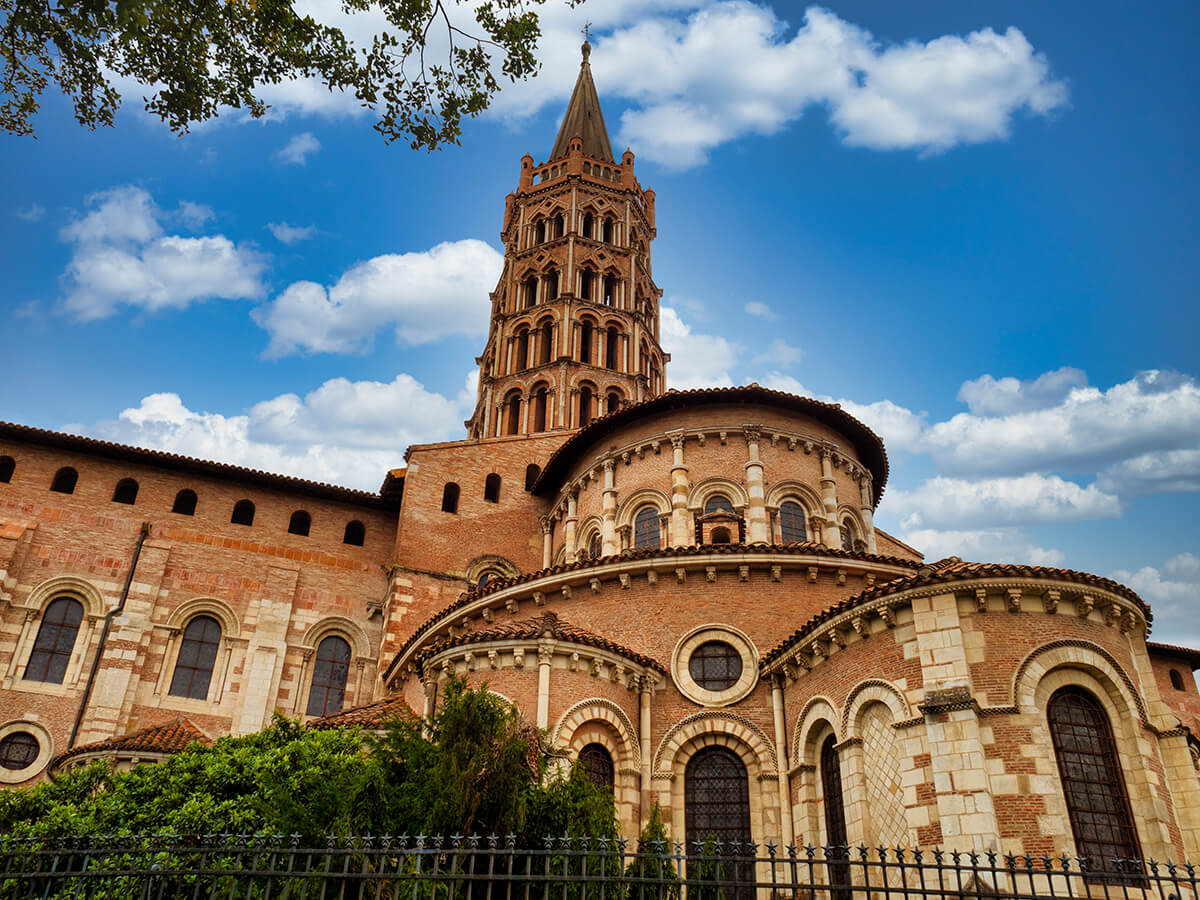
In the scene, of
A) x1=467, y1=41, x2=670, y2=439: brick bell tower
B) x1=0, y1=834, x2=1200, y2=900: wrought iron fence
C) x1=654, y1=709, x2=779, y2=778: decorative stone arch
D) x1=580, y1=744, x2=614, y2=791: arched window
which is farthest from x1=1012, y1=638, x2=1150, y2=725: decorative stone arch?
x1=467, y1=41, x2=670, y2=439: brick bell tower

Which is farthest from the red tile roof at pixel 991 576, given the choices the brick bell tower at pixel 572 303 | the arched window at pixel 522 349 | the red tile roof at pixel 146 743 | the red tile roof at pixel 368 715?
the arched window at pixel 522 349

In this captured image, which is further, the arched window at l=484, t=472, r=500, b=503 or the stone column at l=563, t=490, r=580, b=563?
the arched window at l=484, t=472, r=500, b=503

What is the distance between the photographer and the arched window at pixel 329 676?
86.7ft

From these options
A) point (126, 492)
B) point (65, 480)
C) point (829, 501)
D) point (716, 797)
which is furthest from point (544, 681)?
point (65, 480)

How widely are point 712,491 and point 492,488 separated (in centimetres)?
894

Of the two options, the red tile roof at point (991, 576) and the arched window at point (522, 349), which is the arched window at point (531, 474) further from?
the red tile roof at point (991, 576)

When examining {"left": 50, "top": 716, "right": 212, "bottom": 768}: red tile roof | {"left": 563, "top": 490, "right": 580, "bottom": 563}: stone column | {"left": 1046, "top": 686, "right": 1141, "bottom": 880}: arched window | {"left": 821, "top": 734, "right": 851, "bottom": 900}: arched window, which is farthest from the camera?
{"left": 563, "top": 490, "right": 580, "bottom": 563}: stone column

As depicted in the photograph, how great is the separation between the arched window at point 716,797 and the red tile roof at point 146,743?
36.6 feet

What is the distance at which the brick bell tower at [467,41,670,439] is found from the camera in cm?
4131

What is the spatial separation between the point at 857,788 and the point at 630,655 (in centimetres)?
514

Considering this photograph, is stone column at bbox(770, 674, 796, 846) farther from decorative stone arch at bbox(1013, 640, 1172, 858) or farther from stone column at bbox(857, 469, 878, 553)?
stone column at bbox(857, 469, 878, 553)

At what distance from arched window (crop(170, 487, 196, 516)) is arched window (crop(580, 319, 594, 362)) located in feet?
63.6

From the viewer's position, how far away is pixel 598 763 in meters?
17.6

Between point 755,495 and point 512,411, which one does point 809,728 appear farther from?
point 512,411
